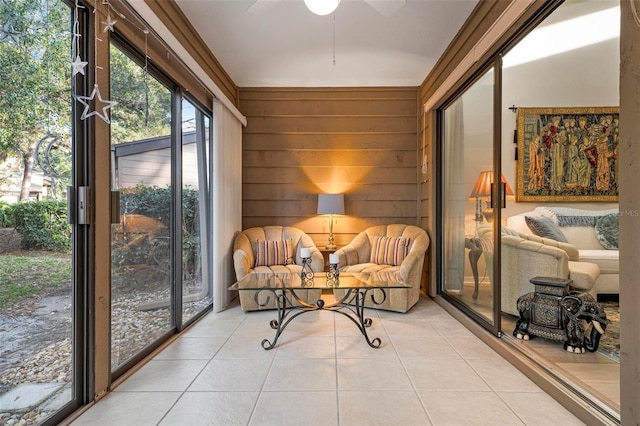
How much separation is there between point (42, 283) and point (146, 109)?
53.9 inches

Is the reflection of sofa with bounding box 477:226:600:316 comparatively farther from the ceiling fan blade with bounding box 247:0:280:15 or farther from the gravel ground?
the gravel ground

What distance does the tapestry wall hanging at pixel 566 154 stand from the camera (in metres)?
2.76

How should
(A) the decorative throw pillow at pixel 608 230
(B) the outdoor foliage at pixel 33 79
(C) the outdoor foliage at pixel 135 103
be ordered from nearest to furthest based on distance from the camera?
(B) the outdoor foliage at pixel 33 79 → (C) the outdoor foliage at pixel 135 103 → (A) the decorative throw pillow at pixel 608 230

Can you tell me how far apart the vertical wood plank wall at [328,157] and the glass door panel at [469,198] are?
2.21 feet

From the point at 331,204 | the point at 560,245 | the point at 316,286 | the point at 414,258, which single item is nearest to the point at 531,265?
the point at 560,245

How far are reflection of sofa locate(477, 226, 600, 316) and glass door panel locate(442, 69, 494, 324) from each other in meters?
0.12

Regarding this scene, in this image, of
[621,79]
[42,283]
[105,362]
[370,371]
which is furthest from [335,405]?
[621,79]

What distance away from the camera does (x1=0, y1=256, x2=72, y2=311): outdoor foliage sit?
130cm

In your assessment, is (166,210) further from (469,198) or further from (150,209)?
(469,198)

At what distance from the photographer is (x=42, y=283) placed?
1.48m

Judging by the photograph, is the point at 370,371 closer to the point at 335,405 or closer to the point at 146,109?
the point at 335,405

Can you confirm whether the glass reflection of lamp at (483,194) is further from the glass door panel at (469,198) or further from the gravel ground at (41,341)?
the gravel ground at (41,341)

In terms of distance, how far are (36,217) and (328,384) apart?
179 cm

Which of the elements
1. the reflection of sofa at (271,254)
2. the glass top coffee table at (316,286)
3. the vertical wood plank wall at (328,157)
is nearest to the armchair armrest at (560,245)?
the glass top coffee table at (316,286)
